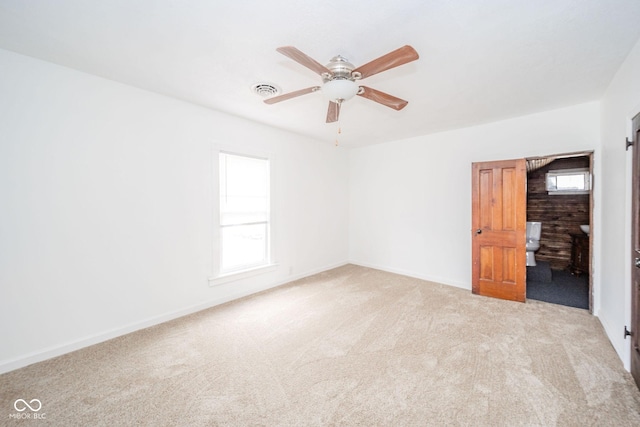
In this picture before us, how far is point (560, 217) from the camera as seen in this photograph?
4.98 meters

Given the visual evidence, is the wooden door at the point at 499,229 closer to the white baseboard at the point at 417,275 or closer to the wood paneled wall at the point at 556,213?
the white baseboard at the point at 417,275

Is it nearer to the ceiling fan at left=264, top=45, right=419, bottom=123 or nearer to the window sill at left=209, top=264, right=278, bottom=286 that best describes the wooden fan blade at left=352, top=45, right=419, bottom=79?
the ceiling fan at left=264, top=45, right=419, bottom=123

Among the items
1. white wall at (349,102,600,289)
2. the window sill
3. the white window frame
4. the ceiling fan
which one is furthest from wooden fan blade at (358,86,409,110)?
the window sill

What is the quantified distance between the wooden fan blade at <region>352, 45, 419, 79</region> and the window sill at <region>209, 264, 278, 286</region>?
2958 mm

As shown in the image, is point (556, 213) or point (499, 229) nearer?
point (499, 229)

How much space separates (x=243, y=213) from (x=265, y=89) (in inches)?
71.5

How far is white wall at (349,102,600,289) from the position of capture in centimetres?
342

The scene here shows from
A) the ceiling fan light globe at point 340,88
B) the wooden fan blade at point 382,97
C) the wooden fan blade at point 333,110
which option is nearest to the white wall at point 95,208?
the wooden fan blade at point 333,110

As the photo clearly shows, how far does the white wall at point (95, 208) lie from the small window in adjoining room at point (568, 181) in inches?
226

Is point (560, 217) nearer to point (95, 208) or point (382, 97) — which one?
point (382, 97)

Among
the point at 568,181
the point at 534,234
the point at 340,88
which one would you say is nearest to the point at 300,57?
the point at 340,88

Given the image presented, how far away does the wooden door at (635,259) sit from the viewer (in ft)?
6.20

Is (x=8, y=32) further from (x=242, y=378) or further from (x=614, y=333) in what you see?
(x=614, y=333)

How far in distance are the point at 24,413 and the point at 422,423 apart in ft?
8.45
